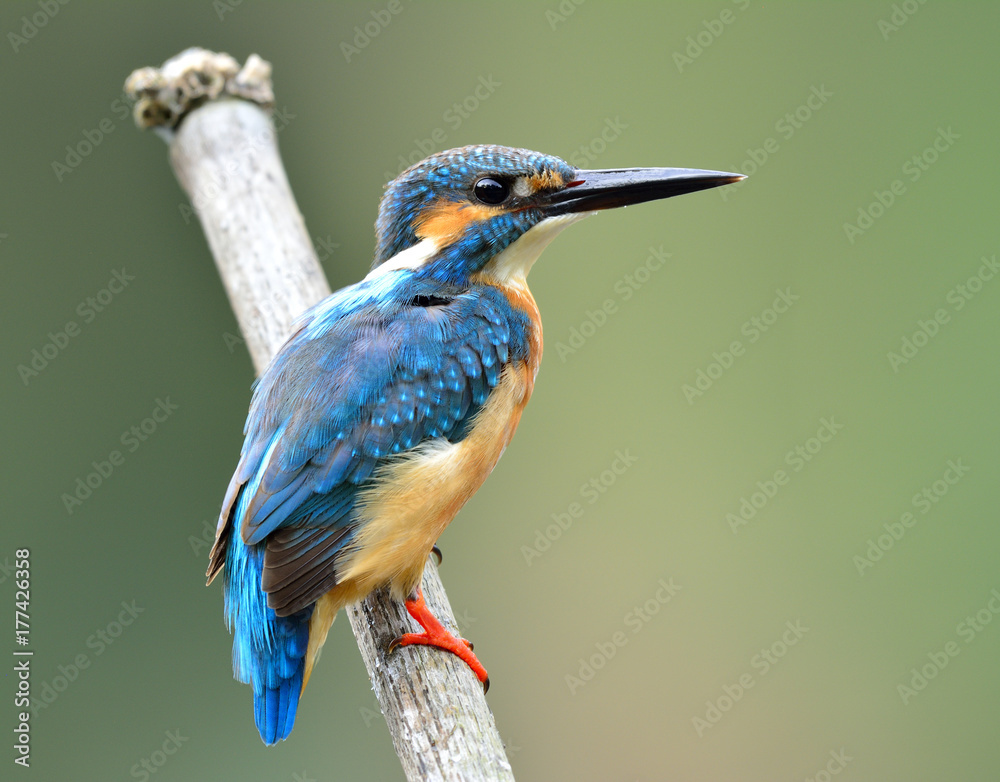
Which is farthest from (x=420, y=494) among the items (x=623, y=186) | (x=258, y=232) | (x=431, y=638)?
(x=258, y=232)

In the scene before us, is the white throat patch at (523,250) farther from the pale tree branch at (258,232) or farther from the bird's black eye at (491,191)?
the pale tree branch at (258,232)

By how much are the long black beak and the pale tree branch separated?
769mm

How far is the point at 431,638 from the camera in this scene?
1.82 meters

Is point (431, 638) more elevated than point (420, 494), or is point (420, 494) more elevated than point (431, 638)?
point (420, 494)

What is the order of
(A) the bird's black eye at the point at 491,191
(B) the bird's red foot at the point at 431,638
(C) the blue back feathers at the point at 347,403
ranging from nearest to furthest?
1. (C) the blue back feathers at the point at 347,403
2. (B) the bird's red foot at the point at 431,638
3. (A) the bird's black eye at the point at 491,191

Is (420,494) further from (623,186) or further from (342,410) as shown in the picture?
(623,186)

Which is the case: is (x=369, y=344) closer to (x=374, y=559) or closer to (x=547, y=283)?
(x=374, y=559)

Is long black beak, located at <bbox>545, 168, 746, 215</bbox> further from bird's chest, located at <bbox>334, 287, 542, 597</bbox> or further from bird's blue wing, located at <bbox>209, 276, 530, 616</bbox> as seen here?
bird's chest, located at <bbox>334, 287, 542, 597</bbox>

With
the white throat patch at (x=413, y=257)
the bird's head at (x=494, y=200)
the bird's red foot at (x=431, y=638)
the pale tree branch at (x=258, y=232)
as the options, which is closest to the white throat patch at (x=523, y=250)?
the bird's head at (x=494, y=200)

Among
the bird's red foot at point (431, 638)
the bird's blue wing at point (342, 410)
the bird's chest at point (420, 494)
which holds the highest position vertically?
the bird's blue wing at point (342, 410)

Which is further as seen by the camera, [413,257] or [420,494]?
[413,257]

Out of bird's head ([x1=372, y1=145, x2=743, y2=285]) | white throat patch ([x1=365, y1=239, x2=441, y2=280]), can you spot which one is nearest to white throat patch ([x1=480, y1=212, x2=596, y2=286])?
bird's head ([x1=372, y1=145, x2=743, y2=285])

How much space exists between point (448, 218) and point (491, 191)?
0.11 meters

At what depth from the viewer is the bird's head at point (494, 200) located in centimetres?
200
